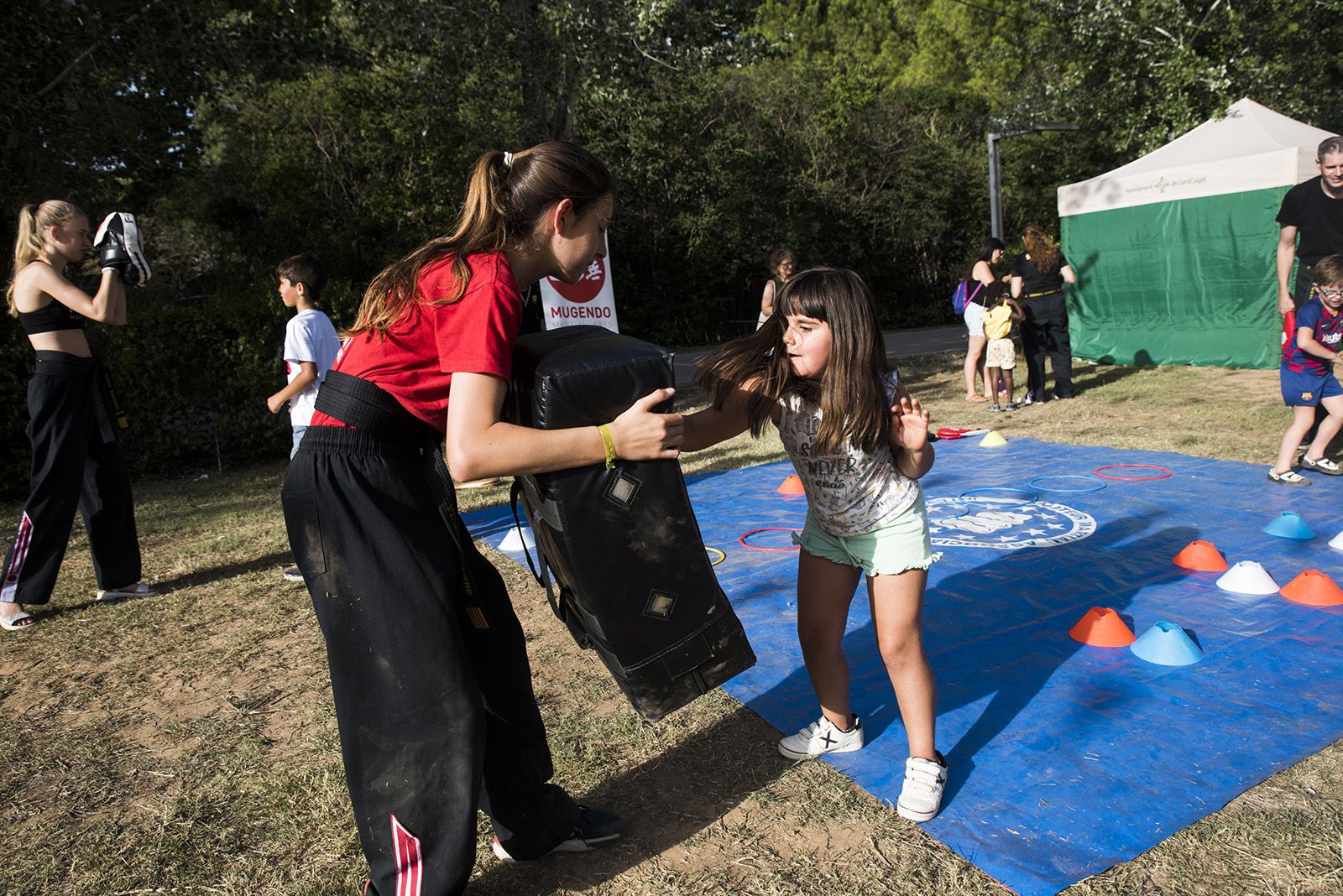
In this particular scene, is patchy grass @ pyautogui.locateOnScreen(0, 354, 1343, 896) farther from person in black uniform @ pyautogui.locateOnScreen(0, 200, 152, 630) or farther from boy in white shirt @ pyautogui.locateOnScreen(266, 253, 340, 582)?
boy in white shirt @ pyautogui.locateOnScreen(266, 253, 340, 582)

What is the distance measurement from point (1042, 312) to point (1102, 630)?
7.90 m

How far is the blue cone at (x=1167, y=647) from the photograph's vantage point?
355 cm

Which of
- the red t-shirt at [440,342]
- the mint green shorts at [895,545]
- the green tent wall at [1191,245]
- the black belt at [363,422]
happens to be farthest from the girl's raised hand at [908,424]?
the green tent wall at [1191,245]

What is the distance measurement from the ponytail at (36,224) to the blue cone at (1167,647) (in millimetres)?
5637

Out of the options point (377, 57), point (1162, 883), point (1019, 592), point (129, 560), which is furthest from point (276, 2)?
point (1162, 883)

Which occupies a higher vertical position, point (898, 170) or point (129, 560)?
point (898, 170)

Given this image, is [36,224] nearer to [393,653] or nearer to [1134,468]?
[393,653]

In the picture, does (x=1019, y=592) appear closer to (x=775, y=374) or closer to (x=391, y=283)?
(x=775, y=374)

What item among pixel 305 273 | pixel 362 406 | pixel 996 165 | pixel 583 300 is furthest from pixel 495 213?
pixel 996 165

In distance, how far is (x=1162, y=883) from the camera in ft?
7.52

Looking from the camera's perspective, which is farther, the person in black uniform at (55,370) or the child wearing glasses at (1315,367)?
the child wearing glasses at (1315,367)

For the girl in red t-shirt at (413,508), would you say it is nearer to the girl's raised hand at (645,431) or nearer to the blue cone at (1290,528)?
the girl's raised hand at (645,431)

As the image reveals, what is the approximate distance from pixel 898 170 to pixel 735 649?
28409 millimetres

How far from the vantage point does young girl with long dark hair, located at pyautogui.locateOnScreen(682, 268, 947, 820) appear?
8.61ft
